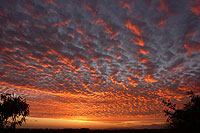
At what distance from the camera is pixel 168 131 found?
12.2 meters

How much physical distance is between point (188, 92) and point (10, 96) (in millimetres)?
39897

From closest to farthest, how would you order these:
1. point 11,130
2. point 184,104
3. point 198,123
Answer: point 198,123 < point 184,104 < point 11,130

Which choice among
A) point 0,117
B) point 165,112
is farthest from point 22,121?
point 165,112

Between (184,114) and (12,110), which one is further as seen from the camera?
(12,110)

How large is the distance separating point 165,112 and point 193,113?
239cm

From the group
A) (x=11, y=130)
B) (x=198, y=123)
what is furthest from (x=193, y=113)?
(x=11, y=130)

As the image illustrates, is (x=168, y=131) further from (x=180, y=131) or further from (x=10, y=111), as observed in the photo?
(x=10, y=111)

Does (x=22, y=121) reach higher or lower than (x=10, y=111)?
lower

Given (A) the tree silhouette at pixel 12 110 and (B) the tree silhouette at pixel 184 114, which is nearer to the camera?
(B) the tree silhouette at pixel 184 114

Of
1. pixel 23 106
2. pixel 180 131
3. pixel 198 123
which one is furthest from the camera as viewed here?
pixel 23 106

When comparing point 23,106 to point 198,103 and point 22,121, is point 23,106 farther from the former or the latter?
point 198,103

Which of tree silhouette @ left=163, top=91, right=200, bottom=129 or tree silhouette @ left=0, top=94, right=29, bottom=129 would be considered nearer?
tree silhouette @ left=163, top=91, right=200, bottom=129

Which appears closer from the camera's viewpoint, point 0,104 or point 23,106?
point 0,104

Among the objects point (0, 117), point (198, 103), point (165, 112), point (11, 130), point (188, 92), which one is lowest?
point (11, 130)
